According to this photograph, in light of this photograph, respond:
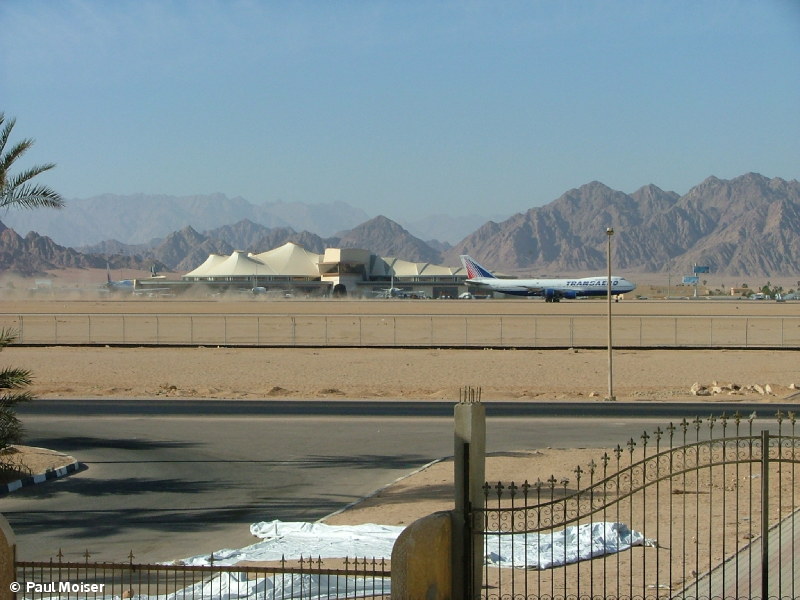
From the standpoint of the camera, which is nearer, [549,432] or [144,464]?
[144,464]

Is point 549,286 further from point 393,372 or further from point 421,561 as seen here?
point 421,561

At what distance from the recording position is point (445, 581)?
9234mm

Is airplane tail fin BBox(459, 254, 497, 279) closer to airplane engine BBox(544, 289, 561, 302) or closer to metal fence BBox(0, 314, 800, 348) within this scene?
airplane engine BBox(544, 289, 561, 302)

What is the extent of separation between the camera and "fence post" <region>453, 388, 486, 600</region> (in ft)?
30.6

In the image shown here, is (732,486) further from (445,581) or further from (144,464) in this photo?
(144,464)

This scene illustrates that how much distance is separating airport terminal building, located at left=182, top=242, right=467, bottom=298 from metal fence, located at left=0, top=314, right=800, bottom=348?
79981mm

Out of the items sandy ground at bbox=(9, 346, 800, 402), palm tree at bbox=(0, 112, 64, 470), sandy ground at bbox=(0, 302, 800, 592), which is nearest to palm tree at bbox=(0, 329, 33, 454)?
palm tree at bbox=(0, 112, 64, 470)

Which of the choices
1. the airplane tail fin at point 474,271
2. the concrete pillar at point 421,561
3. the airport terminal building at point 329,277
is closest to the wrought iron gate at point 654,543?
the concrete pillar at point 421,561

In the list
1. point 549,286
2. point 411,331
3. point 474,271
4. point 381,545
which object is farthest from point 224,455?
point 474,271

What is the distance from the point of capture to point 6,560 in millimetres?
9305

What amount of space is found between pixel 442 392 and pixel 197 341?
24.9 m

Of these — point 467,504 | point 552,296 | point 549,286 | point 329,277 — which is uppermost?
point 329,277

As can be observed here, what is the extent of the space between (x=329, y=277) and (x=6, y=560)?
167 m

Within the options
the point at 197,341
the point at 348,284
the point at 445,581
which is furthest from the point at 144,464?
the point at 348,284
